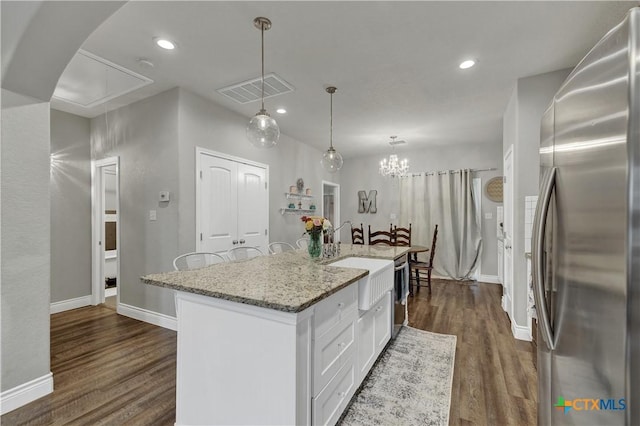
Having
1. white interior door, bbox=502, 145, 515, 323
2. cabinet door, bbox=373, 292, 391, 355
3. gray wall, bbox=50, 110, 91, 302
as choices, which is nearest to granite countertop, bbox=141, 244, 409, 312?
cabinet door, bbox=373, 292, 391, 355

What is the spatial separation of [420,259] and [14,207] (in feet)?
19.3

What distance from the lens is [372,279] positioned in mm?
1947

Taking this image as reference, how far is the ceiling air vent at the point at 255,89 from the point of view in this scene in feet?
9.40

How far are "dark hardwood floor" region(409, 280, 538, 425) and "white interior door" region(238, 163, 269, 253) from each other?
2.37 metres

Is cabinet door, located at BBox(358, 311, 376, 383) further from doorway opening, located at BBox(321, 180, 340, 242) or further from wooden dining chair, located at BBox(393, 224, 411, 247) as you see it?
doorway opening, located at BBox(321, 180, 340, 242)

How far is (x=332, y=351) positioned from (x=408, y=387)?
0.94 meters

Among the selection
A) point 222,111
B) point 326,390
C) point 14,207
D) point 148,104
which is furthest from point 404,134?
point 14,207

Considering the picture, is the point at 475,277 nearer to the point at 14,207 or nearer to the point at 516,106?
the point at 516,106

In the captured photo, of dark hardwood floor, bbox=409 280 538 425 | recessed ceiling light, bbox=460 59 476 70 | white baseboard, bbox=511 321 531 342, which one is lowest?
dark hardwood floor, bbox=409 280 538 425

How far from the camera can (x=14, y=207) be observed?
6.02 ft

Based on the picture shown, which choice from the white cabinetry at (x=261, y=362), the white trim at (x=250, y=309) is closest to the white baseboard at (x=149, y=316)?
the white cabinetry at (x=261, y=362)

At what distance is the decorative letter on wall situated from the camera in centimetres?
647

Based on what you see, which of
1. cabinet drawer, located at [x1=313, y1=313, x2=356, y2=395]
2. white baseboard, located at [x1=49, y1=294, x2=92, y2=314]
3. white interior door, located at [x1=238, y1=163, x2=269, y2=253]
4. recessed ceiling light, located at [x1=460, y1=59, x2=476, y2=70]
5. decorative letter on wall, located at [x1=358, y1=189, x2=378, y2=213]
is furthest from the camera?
decorative letter on wall, located at [x1=358, y1=189, x2=378, y2=213]

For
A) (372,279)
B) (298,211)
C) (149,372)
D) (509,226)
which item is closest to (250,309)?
(372,279)
